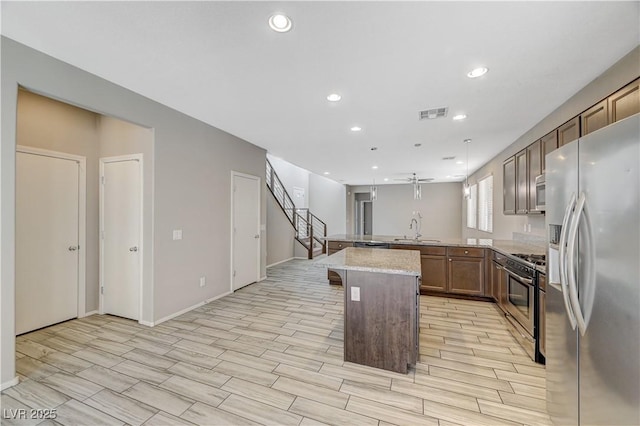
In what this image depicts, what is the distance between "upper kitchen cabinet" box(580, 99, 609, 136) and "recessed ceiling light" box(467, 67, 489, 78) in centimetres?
106

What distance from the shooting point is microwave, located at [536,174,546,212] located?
312 cm

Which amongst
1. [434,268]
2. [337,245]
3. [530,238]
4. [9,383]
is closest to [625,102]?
[530,238]

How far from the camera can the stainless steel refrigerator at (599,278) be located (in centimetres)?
111

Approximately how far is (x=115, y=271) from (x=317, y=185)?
7.98 meters

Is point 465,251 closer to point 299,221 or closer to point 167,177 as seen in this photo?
point 167,177

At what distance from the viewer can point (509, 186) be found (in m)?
4.50

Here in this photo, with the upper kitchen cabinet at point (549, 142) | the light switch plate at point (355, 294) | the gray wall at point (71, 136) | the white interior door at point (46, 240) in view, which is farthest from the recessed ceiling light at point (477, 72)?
the white interior door at point (46, 240)

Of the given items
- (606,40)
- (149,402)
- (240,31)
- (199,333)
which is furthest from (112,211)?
A: (606,40)

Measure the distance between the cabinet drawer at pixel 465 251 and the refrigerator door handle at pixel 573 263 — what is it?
305cm

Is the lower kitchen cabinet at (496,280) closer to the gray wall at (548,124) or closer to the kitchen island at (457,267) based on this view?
the kitchen island at (457,267)

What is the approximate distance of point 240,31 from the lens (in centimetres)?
191

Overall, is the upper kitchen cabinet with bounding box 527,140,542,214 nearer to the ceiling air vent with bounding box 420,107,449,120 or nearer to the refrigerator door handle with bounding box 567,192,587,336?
the ceiling air vent with bounding box 420,107,449,120

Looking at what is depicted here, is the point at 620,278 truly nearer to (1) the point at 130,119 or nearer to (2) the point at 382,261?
(2) the point at 382,261

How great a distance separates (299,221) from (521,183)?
6520 millimetres
